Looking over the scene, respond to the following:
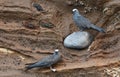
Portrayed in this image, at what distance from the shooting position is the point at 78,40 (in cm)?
895

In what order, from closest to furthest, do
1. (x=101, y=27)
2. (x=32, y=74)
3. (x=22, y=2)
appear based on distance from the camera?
1. (x=32, y=74)
2. (x=101, y=27)
3. (x=22, y=2)

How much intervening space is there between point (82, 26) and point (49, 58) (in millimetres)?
1114

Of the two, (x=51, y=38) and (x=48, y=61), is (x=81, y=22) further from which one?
(x=48, y=61)

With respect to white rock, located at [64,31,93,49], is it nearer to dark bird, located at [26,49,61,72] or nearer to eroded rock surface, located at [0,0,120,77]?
eroded rock surface, located at [0,0,120,77]

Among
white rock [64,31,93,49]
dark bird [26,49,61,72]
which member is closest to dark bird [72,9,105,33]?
white rock [64,31,93,49]

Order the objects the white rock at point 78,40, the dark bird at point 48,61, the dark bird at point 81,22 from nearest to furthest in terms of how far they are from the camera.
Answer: the dark bird at point 48,61 → the white rock at point 78,40 → the dark bird at point 81,22

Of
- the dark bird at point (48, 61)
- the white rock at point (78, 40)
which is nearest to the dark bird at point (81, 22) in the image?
the white rock at point (78, 40)

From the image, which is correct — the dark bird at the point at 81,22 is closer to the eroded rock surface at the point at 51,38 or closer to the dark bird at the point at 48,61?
the eroded rock surface at the point at 51,38

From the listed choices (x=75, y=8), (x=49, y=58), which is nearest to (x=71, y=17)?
(x=75, y=8)

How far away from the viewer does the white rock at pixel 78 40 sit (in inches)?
350

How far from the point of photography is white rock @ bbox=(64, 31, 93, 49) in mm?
8898

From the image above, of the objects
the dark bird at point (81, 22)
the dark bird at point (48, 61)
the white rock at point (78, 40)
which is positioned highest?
the dark bird at point (81, 22)

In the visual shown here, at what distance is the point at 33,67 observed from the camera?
334 inches

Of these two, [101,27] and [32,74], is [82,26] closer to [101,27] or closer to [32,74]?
[101,27]
